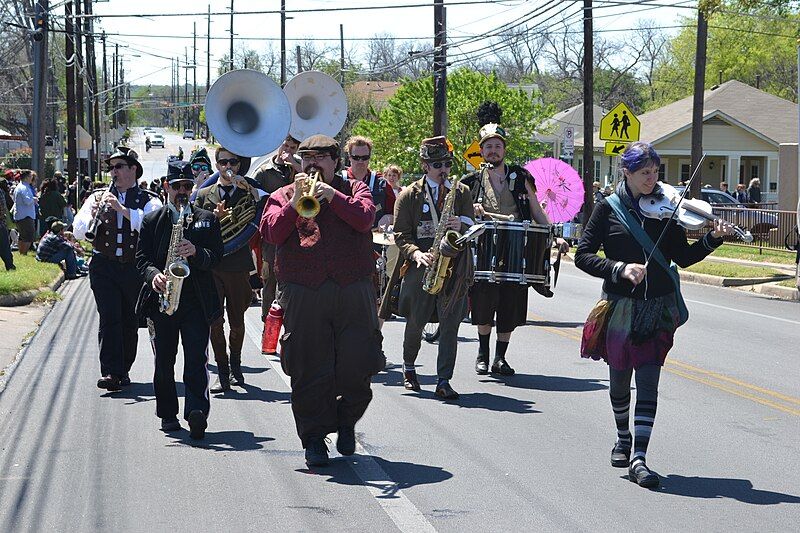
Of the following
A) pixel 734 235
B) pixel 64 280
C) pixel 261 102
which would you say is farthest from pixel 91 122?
pixel 734 235

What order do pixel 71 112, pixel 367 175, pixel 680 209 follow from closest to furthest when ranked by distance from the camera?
pixel 680 209 → pixel 367 175 → pixel 71 112

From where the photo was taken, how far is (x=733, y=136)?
5328 cm

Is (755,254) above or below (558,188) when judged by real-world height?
below

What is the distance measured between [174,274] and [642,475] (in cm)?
333

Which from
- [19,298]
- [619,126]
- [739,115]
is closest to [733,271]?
[619,126]

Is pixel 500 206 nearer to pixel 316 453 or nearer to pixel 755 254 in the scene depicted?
pixel 316 453

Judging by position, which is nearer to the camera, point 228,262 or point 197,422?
point 197,422

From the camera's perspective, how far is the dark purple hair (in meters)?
7.01

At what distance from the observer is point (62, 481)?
711 centimetres

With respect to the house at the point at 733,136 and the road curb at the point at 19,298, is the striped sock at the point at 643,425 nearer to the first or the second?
the road curb at the point at 19,298

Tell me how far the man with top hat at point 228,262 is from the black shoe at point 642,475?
415 cm

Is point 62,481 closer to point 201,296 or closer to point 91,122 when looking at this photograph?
point 201,296

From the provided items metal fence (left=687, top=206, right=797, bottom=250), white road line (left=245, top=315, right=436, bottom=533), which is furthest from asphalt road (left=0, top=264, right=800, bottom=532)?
metal fence (left=687, top=206, right=797, bottom=250)

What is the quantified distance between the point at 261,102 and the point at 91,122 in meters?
68.4
